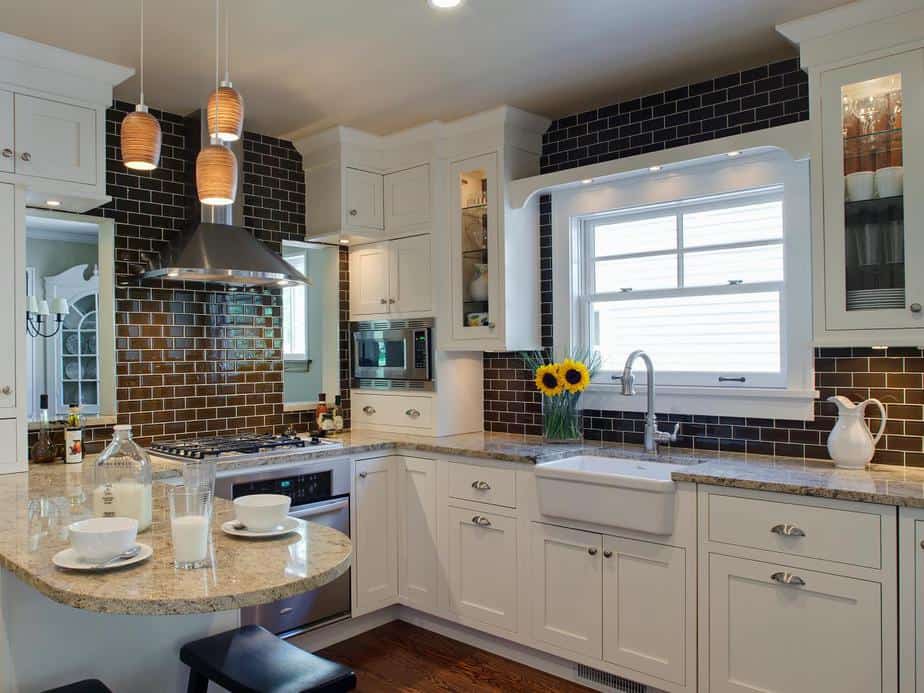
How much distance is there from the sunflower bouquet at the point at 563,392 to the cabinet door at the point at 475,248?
1.28ft

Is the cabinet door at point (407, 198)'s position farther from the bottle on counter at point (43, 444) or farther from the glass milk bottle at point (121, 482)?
the glass milk bottle at point (121, 482)

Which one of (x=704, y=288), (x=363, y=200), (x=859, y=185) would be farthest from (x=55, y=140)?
(x=859, y=185)

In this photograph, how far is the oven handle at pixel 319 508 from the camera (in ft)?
10.7

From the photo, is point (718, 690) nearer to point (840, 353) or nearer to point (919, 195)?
point (840, 353)

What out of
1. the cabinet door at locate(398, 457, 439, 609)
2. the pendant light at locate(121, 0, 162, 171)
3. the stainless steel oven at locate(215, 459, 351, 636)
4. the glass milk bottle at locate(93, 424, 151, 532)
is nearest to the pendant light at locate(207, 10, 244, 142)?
the pendant light at locate(121, 0, 162, 171)

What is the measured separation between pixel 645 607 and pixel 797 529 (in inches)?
26.4

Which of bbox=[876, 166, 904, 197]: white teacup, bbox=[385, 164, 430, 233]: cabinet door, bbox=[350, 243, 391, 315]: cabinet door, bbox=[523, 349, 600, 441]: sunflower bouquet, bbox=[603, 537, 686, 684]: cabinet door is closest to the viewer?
bbox=[876, 166, 904, 197]: white teacup

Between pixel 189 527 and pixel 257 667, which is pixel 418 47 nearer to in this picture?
pixel 189 527

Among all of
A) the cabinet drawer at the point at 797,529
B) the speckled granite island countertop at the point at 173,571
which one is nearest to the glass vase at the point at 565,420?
the cabinet drawer at the point at 797,529

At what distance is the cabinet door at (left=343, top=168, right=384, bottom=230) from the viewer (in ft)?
13.1

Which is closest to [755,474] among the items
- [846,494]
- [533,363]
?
[846,494]

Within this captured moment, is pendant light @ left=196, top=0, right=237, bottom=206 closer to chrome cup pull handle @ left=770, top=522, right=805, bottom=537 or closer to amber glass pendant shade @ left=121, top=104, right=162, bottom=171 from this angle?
amber glass pendant shade @ left=121, top=104, right=162, bottom=171

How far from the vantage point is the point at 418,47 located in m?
2.96

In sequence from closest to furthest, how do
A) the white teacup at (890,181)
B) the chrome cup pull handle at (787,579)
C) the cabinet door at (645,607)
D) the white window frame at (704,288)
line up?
the chrome cup pull handle at (787,579) → the white teacup at (890,181) → the cabinet door at (645,607) → the white window frame at (704,288)
